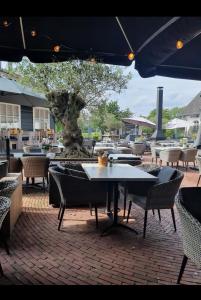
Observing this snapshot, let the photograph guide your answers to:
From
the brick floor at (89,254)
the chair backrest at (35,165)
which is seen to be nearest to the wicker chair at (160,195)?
the brick floor at (89,254)

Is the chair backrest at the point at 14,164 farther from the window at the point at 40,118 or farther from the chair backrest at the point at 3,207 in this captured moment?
the window at the point at 40,118

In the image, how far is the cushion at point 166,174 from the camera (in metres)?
3.82

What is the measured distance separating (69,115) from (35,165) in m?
1.47

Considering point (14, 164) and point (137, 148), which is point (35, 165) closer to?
point (14, 164)

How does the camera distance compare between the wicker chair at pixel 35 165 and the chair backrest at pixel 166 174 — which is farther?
the wicker chair at pixel 35 165

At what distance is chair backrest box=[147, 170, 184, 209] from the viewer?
3446 millimetres

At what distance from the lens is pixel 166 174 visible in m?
3.94

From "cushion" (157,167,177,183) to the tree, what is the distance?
2.66m

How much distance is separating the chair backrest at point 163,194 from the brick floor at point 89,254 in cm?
44

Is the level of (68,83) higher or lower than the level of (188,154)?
higher

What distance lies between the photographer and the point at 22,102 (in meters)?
9.34

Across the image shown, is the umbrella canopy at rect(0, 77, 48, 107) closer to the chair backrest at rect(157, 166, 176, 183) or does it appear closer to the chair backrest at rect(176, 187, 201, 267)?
the chair backrest at rect(157, 166, 176, 183)

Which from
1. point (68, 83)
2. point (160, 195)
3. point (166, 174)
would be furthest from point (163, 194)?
Answer: point (68, 83)
